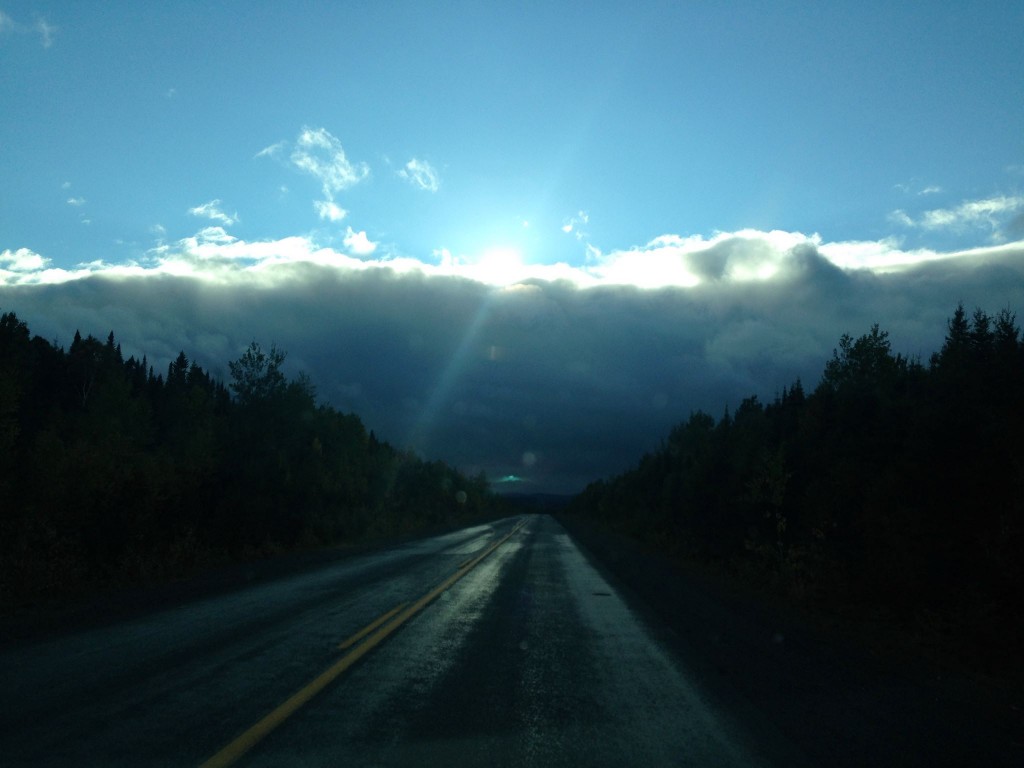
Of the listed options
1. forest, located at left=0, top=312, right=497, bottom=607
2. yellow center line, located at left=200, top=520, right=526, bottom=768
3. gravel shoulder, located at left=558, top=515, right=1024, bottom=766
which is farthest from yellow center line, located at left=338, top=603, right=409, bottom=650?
forest, located at left=0, top=312, right=497, bottom=607

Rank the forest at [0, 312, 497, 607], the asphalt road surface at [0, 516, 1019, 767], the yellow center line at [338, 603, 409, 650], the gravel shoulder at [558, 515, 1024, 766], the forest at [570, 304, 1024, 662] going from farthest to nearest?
1. the forest at [0, 312, 497, 607]
2. the forest at [570, 304, 1024, 662]
3. the yellow center line at [338, 603, 409, 650]
4. the gravel shoulder at [558, 515, 1024, 766]
5. the asphalt road surface at [0, 516, 1019, 767]

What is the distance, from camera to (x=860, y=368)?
153ft

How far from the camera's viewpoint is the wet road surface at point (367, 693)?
18.9 ft

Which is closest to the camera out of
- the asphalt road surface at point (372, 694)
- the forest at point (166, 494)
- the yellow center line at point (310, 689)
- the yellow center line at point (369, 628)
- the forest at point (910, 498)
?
the yellow center line at point (310, 689)

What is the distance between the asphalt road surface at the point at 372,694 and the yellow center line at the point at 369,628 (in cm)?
6

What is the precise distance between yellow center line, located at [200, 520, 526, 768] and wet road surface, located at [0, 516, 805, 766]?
0.03 metres

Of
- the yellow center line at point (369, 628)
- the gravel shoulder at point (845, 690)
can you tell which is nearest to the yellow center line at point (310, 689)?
the yellow center line at point (369, 628)

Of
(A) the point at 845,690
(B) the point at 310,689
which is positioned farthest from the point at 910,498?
(B) the point at 310,689

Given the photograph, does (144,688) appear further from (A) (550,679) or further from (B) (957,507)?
(B) (957,507)

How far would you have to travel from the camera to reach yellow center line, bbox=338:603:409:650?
10002mm

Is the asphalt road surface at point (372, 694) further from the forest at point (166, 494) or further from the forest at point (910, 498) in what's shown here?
the forest at point (166, 494)

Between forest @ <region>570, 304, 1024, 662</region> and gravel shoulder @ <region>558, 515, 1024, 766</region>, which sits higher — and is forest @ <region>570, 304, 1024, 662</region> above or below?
above

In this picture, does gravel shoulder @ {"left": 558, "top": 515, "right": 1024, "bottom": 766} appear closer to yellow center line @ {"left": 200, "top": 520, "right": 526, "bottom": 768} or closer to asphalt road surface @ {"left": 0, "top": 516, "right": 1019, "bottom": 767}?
asphalt road surface @ {"left": 0, "top": 516, "right": 1019, "bottom": 767}

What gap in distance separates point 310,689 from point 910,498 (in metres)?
9.90
